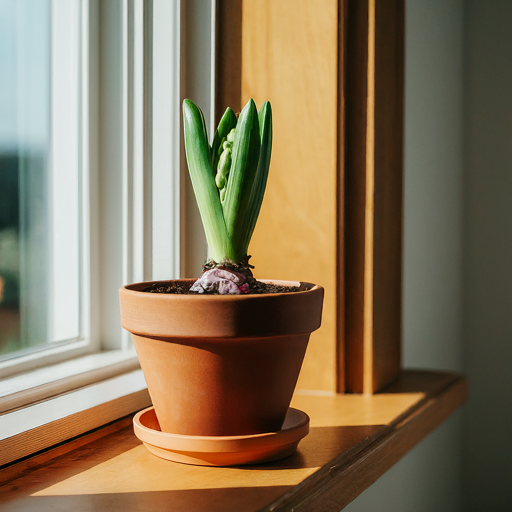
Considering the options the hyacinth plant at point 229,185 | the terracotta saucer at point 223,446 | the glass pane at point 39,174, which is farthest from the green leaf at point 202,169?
the glass pane at point 39,174

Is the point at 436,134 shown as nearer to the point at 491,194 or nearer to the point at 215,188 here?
the point at 491,194

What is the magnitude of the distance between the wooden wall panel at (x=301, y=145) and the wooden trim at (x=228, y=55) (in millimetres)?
10

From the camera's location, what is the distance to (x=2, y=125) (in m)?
0.76

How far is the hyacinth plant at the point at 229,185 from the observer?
1.89ft

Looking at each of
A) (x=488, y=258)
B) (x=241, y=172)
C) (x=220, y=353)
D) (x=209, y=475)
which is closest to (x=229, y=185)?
(x=241, y=172)

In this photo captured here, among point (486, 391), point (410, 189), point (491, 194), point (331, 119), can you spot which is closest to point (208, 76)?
point (331, 119)

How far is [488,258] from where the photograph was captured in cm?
145

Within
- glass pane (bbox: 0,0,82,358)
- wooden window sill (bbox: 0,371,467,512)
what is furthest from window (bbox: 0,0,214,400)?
wooden window sill (bbox: 0,371,467,512)

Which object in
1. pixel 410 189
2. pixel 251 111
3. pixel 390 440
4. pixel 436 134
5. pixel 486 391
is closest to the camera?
pixel 251 111

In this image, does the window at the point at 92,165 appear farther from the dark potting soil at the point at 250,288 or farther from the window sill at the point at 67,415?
the dark potting soil at the point at 250,288

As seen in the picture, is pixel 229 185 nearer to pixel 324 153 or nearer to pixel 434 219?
pixel 324 153

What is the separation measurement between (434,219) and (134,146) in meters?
0.75

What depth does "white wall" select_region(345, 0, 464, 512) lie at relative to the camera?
120 centimetres

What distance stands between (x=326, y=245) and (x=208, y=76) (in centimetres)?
33
